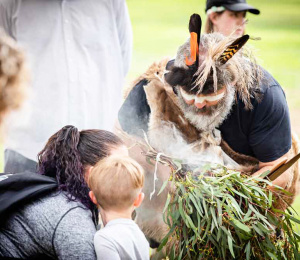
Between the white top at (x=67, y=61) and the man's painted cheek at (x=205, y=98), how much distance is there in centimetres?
55

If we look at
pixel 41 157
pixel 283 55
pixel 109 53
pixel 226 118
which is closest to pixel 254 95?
pixel 226 118

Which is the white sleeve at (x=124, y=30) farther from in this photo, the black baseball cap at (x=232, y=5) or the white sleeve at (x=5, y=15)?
the white sleeve at (x=5, y=15)

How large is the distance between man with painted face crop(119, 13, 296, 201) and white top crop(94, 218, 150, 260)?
0.70m

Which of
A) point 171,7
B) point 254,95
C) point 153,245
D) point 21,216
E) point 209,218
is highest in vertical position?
point 171,7

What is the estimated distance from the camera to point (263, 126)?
228cm

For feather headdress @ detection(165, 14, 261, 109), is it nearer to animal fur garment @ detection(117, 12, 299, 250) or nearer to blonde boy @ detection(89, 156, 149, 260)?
animal fur garment @ detection(117, 12, 299, 250)

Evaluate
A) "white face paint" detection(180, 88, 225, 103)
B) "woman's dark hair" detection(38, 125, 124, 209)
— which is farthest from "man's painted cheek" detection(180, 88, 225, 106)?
"woman's dark hair" detection(38, 125, 124, 209)

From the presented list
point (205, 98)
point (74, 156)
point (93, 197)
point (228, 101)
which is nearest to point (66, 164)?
point (74, 156)

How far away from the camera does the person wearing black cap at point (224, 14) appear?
2.50 metres

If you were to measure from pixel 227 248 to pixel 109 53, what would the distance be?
3.94 feet

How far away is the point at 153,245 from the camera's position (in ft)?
7.95

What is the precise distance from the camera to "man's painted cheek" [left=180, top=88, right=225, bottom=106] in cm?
216

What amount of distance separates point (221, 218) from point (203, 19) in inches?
47.4

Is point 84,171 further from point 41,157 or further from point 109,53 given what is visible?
point 109,53
